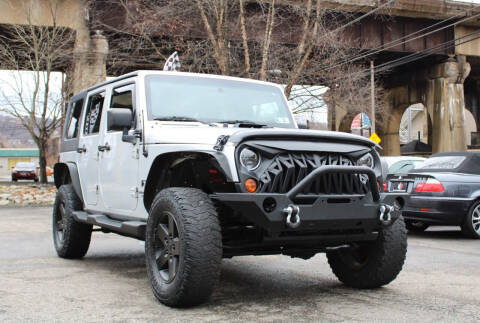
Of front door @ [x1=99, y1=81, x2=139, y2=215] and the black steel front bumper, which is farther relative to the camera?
front door @ [x1=99, y1=81, x2=139, y2=215]

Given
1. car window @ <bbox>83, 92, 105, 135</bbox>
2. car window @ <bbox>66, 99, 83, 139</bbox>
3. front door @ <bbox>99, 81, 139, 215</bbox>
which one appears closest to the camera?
front door @ <bbox>99, 81, 139, 215</bbox>

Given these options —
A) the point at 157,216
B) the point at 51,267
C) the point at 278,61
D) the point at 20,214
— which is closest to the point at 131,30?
the point at 278,61

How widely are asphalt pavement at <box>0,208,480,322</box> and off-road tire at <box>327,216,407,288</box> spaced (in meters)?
0.14

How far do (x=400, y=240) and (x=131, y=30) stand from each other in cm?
1931

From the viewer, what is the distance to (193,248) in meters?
4.52

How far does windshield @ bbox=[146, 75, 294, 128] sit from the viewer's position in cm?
607

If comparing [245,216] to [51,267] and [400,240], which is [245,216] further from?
[51,267]

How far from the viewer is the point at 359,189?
4969 mm

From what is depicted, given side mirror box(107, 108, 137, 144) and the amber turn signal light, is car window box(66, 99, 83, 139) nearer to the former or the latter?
side mirror box(107, 108, 137, 144)

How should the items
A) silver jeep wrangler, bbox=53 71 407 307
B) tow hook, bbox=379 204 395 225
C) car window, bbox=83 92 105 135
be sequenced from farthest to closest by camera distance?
1. car window, bbox=83 92 105 135
2. tow hook, bbox=379 204 395 225
3. silver jeep wrangler, bbox=53 71 407 307

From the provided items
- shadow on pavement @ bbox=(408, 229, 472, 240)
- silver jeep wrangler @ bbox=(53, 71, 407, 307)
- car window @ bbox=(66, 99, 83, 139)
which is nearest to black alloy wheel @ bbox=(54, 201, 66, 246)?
car window @ bbox=(66, 99, 83, 139)

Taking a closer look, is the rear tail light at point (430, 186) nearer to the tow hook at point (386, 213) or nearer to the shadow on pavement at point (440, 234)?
the shadow on pavement at point (440, 234)

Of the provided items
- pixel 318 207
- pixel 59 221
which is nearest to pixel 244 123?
pixel 318 207

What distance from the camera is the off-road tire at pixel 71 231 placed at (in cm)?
748
